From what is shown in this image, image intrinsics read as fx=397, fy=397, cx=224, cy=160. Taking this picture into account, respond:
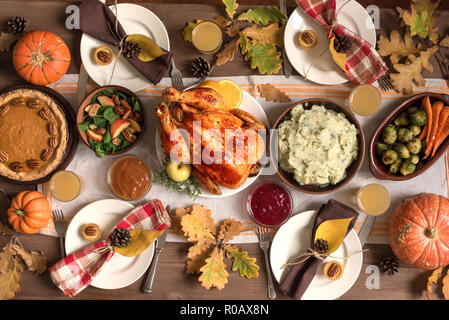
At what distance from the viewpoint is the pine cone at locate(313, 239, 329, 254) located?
2.60 meters

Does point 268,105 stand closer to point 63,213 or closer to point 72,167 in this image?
point 72,167

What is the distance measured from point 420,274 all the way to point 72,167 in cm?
248

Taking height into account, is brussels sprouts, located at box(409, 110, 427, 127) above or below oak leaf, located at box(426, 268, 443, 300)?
above

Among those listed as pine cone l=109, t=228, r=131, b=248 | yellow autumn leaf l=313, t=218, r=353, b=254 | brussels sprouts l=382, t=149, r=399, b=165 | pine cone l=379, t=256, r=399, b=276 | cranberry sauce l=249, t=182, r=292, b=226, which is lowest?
pine cone l=379, t=256, r=399, b=276

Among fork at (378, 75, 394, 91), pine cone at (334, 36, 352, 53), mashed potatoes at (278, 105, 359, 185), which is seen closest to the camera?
mashed potatoes at (278, 105, 359, 185)

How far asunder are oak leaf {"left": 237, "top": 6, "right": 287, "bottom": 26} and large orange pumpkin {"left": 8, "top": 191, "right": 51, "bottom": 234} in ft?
5.94

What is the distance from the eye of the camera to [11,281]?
262 centimetres

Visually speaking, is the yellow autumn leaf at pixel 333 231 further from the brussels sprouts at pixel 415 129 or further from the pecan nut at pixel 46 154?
the pecan nut at pixel 46 154

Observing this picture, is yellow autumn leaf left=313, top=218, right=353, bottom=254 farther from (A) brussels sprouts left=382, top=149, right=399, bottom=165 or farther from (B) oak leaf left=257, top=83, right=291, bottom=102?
(B) oak leaf left=257, top=83, right=291, bottom=102

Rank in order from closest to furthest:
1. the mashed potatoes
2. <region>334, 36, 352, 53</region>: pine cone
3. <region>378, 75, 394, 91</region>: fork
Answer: the mashed potatoes, <region>334, 36, 352, 53</region>: pine cone, <region>378, 75, 394, 91</region>: fork

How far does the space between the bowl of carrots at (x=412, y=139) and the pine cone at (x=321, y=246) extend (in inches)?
22.1

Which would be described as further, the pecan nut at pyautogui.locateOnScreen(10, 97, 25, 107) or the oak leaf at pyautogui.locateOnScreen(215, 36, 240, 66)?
the oak leaf at pyautogui.locateOnScreen(215, 36, 240, 66)

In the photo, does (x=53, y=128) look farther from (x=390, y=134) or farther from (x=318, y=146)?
(x=390, y=134)

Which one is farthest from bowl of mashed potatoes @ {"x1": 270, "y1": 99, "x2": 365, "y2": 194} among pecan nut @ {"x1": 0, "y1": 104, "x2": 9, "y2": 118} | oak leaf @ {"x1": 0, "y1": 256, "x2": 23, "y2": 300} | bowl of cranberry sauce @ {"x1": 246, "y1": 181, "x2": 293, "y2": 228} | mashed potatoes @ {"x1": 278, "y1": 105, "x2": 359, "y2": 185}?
oak leaf @ {"x1": 0, "y1": 256, "x2": 23, "y2": 300}
